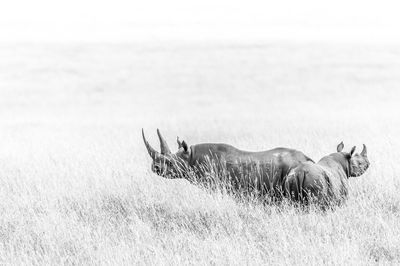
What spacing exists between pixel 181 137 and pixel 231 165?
8.89m

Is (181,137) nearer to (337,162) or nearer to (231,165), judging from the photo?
(231,165)

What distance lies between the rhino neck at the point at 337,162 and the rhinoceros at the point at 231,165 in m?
0.24

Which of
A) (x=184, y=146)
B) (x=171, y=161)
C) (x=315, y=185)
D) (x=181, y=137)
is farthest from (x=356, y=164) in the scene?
(x=181, y=137)

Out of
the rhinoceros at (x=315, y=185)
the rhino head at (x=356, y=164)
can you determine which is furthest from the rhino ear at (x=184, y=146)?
the rhino head at (x=356, y=164)

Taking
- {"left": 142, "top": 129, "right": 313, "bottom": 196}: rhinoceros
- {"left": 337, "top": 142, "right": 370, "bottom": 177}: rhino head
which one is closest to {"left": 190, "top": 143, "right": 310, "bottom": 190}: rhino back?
{"left": 142, "top": 129, "right": 313, "bottom": 196}: rhinoceros

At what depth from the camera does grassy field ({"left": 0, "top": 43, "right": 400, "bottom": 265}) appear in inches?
301

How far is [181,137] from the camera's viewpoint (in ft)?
61.6

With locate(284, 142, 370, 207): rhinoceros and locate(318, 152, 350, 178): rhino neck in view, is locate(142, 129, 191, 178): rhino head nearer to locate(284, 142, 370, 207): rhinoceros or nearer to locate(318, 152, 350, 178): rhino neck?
locate(284, 142, 370, 207): rhinoceros

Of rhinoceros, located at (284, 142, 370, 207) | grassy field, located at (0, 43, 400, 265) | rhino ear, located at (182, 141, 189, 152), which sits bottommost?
grassy field, located at (0, 43, 400, 265)

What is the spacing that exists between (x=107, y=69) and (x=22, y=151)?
2239cm

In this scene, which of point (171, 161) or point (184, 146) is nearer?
point (184, 146)

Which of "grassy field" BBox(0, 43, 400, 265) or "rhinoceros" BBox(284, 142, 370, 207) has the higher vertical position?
"rhinoceros" BBox(284, 142, 370, 207)

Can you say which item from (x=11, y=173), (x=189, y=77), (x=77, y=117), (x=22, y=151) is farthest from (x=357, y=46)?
(x=11, y=173)

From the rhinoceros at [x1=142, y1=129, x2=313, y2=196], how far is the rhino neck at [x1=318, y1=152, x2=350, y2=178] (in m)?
0.24
